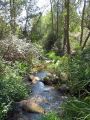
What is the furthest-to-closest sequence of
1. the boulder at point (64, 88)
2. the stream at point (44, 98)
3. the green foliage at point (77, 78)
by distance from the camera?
the boulder at point (64, 88) < the stream at point (44, 98) < the green foliage at point (77, 78)

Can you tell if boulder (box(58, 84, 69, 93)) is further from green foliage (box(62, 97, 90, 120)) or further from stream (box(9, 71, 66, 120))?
green foliage (box(62, 97, 90, 120))

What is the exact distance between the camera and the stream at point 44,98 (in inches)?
380

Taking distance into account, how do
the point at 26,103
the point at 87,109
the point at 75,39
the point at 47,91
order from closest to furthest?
the point at 87,109 < the point at 26,103 < the point at 47,91 < the point at 75,39

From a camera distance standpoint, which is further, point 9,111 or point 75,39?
point 75,39

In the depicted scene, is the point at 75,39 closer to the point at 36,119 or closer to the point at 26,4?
the point at 26,4

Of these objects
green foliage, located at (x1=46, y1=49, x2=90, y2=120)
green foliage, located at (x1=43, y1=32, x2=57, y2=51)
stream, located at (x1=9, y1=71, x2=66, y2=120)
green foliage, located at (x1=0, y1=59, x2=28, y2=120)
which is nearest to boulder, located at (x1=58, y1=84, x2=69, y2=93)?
stream, located at (x1=9, y1=71, x2=66, y2=120)

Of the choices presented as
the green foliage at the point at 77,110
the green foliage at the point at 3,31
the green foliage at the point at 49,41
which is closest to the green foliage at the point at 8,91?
the green foliage at the point at 77,110

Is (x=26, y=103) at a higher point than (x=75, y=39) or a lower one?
higher

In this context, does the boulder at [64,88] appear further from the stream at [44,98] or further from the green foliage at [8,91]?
the green foliage at [8,91]

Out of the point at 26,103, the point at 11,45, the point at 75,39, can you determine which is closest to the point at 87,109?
the point at 26,103

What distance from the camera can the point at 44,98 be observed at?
11852 millimetres

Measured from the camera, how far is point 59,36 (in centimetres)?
3403

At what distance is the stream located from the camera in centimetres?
966

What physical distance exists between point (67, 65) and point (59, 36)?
68.4ft
